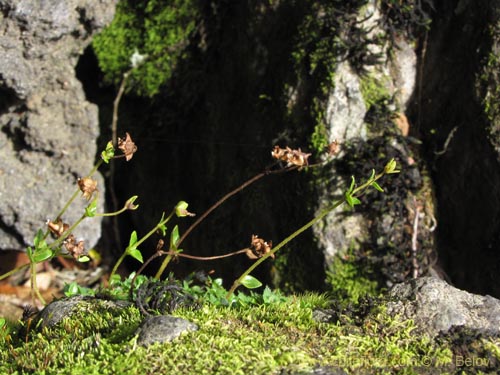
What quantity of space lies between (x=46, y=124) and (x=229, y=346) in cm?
268

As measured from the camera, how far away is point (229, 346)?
1.88 metres

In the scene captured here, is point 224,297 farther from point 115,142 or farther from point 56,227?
point 115,142

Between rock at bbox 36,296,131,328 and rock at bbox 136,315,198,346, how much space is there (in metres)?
0.36

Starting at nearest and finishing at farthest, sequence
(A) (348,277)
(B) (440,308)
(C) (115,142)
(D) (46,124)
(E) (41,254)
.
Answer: (B) (440,308) → (E) (41,254) → (A) (348,277) → (D) (46,124) → (C) (115,142)

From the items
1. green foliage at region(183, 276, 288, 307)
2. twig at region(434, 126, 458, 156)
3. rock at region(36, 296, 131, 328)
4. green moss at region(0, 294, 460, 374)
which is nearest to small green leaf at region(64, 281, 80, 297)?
rock at region(36, 296, 131, 328)

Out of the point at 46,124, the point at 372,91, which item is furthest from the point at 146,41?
the point at 372,91

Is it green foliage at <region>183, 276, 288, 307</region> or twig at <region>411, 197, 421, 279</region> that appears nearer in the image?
green foliage at <region>183, 276, 288, 307</region>

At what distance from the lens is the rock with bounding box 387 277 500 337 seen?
2.09 meters

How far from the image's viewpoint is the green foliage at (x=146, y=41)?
446 centimetres

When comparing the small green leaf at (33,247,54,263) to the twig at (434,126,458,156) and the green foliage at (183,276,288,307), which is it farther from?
the twig at (434,126,458,156)

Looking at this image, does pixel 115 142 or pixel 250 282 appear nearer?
pixel 250 282

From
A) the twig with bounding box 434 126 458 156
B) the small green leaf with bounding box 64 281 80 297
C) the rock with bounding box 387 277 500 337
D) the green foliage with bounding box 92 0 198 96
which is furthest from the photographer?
the green foliage with bounding box 92 0 198 96

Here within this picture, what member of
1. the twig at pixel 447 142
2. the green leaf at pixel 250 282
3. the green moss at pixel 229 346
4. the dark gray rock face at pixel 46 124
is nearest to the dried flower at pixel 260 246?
the green leaf at pixel 250 282

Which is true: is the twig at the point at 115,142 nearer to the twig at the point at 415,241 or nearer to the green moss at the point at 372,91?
the green moss at the point at 372,91
